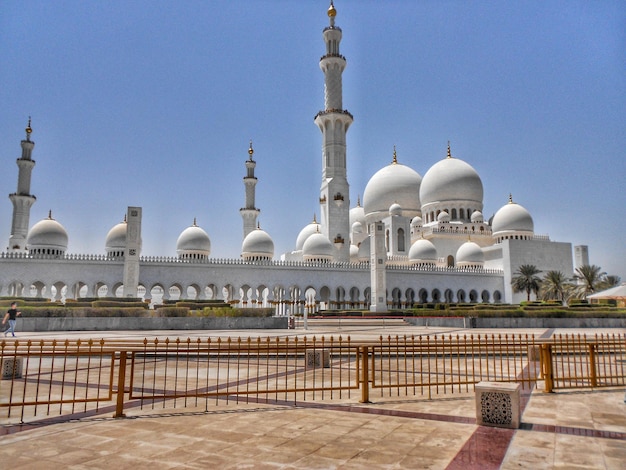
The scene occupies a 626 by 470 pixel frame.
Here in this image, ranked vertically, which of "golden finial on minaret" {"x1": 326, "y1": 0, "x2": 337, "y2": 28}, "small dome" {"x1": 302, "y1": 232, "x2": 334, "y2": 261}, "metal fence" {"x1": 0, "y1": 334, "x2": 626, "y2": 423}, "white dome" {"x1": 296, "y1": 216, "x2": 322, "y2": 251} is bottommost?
"metal fence" {"x1": 0, "y1": 334, "x2": 626, "y2": 423}

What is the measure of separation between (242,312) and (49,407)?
17954 millimetres

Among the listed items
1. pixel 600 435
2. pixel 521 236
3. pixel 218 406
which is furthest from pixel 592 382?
pixel 521 236

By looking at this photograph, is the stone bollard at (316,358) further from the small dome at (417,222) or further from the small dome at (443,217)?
the small dome at (417,222)

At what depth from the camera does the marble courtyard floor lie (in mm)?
3990

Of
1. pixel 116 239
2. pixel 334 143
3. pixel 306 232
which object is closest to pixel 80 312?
pixel 116 239

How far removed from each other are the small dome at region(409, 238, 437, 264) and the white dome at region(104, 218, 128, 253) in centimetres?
2553

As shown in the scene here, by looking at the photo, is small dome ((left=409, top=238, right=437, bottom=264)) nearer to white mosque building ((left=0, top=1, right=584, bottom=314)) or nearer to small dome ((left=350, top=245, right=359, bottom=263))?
white mosque building ((left=0, top=1, right=584, bottom=314))

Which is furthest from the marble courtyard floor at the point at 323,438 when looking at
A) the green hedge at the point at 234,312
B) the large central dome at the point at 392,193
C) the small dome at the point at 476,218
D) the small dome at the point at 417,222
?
the large central dome at the point at 392,193

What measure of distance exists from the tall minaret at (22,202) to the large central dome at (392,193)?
3318 centimetres

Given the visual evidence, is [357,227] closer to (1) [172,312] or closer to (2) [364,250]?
(2) [364,250]

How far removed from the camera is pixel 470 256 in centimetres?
4609

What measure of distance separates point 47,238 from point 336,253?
23.1 metres

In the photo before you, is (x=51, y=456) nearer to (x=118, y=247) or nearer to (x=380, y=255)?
(x=380, y=255)

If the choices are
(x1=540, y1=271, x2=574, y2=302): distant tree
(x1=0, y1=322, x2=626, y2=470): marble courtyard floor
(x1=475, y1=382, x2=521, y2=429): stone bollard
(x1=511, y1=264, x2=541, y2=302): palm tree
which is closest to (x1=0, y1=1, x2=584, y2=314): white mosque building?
(x1=511, y1=264, x2=541, y2=302): palm tree
